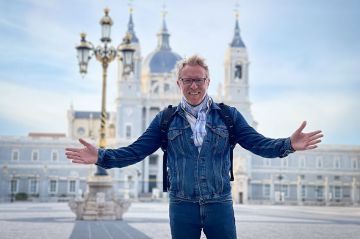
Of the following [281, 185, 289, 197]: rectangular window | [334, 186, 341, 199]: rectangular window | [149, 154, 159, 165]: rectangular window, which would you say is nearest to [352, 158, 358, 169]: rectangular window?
[334, 186, 341, 199]: rectangular window

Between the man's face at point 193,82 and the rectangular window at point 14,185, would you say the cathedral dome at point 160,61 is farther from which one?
the man's face at point 193,82

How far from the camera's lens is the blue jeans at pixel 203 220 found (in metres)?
3.69

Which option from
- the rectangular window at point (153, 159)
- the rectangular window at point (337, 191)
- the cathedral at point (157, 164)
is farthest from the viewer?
the rectangular window at point (153, 159)

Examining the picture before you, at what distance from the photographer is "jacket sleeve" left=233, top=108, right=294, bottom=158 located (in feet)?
12.5

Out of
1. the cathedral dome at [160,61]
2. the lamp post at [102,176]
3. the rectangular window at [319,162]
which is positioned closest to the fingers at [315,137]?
the lamp post at [102,176]

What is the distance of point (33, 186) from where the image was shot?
6825 cm

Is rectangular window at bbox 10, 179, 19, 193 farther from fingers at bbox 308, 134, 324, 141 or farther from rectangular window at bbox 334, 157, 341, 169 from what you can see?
fingers at bbox 308, 134, 324, 141

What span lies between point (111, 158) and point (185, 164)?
577 millimetres

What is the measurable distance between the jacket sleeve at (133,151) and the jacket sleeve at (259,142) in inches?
22.2

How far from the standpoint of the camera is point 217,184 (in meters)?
3.72

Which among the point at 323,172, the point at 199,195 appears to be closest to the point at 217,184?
the point at 199,195

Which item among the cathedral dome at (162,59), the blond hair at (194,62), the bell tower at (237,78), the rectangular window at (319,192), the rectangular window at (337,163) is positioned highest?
the cathedral dome at (162,59)

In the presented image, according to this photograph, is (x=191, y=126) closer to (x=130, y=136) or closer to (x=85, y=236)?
(x=85, y=236)

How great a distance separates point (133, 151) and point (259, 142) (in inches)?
35.2
